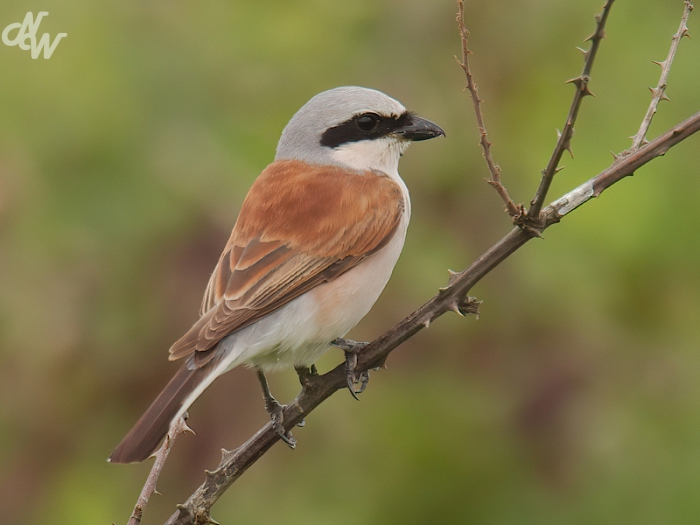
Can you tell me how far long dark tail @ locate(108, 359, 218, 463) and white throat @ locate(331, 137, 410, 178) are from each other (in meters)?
1.26

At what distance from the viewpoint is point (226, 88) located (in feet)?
13.2

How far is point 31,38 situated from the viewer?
3.59m

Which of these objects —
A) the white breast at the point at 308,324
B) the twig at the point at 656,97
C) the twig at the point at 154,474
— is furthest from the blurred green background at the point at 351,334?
the twig at the point at 656,97

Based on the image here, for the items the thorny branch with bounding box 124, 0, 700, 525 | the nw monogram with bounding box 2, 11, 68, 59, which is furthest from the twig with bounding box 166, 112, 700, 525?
the nw monogram with bounding box 2, 11, 68, 59

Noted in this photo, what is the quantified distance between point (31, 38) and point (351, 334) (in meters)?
1.78

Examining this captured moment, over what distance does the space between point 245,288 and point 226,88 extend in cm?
127

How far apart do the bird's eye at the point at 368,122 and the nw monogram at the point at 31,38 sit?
1260mm

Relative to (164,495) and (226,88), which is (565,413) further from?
(226,88)

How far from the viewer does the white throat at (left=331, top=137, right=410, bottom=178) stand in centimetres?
369

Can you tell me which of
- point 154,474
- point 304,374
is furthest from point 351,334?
point 154,474

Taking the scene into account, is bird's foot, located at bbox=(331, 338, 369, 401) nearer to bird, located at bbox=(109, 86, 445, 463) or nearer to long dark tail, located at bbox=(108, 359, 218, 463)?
bird, located at bbox=(109, 86, 445, 463)

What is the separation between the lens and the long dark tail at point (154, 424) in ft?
8.54

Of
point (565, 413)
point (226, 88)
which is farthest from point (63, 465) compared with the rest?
point (565, 413)

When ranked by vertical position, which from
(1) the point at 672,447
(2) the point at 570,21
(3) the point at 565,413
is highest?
(2) the point at 570,21
